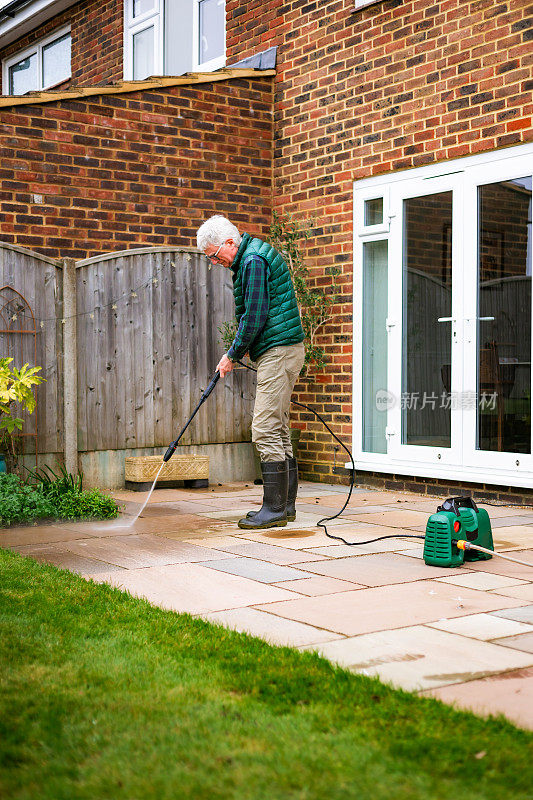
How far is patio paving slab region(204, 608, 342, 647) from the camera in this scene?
11.5 ft

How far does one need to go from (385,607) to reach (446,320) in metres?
3.89

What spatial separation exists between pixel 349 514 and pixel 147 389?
247cm

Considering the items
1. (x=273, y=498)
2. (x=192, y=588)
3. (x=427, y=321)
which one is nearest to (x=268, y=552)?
(x=273, y=498)

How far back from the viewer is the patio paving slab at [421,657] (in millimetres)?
3078

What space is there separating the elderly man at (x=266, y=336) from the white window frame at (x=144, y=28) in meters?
6.21

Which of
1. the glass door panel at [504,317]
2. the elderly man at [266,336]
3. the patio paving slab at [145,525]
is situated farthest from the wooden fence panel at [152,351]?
the glass door panel at [504,317]

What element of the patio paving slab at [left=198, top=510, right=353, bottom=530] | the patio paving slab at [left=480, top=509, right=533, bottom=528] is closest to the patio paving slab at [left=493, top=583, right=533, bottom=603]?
the patio paving slab at [left=480, top=509, right=533, bottom=528]

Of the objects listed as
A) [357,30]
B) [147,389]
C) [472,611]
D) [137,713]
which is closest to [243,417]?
[147,389]

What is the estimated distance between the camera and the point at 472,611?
3963mm

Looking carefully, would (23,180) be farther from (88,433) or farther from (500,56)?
(500,56)

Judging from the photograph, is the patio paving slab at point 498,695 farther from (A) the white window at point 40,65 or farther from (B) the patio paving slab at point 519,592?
(A) the white window at point 40,65

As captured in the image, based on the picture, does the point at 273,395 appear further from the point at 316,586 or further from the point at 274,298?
the point at 316,586

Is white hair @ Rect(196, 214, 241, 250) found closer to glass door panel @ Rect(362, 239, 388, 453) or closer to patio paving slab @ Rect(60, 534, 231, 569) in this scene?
patio paving slab @ Rect(60, 534, 231, 569)

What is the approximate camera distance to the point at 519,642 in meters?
3.48
